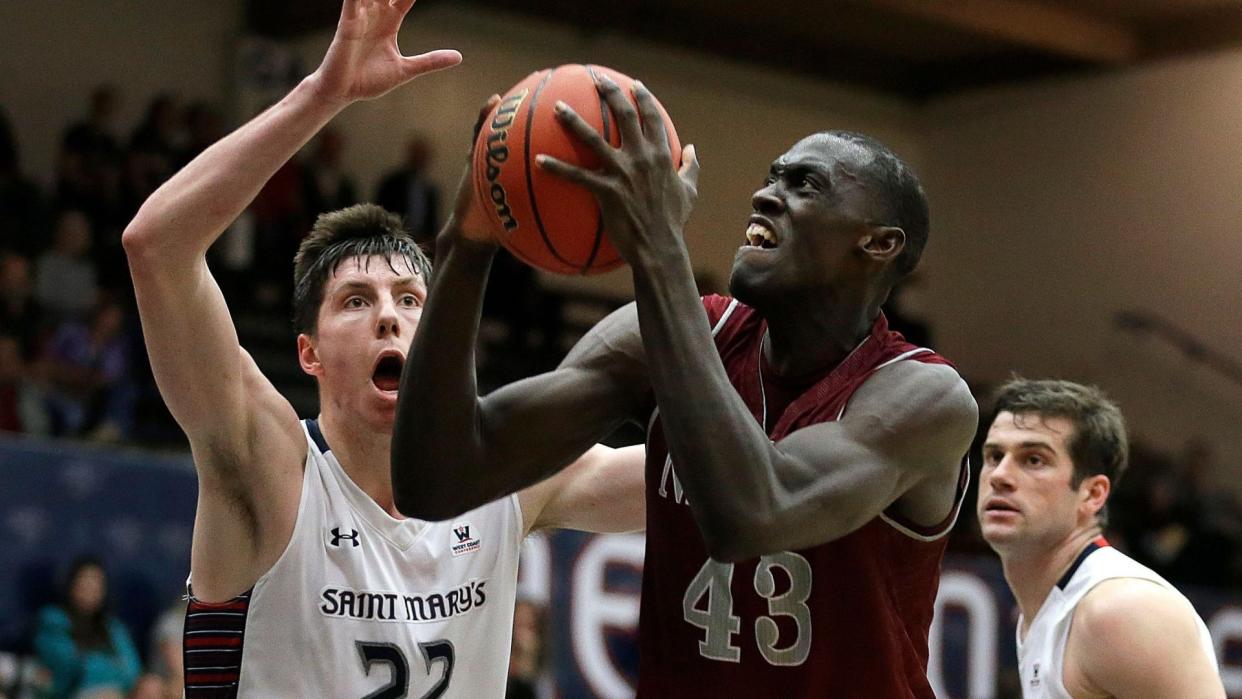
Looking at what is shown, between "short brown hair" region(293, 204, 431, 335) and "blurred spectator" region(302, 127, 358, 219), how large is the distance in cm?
979

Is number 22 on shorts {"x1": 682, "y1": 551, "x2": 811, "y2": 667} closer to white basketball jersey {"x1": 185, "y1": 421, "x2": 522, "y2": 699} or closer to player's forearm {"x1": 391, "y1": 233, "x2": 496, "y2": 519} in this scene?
player's forearm {"x1": 391, "y1": 233, "x2": 496, "y2": 519}

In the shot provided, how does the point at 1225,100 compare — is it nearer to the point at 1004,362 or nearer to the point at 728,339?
the point at 1004,362

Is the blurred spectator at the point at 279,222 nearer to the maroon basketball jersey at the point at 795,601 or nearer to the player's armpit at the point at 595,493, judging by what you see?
the player's armpit at the point at 595,493

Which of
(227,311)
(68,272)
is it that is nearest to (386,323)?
(227,311)

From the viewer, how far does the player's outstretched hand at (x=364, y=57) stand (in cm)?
342

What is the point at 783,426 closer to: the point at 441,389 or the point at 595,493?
the point at 441,389

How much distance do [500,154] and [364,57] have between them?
0.61 m

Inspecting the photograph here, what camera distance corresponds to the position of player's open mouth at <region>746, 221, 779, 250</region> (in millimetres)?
3264

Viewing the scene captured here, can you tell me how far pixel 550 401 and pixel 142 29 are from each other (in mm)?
12708

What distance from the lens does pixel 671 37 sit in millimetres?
17375

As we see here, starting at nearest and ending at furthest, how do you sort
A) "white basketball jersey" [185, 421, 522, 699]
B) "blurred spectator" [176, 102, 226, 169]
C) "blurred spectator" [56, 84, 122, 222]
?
"white basketball jersey" [185, 421, 522, 699] → "blurred spectator" [56, 84, 122, 222] → "blurred spectator" [176, 102, 226, 169]

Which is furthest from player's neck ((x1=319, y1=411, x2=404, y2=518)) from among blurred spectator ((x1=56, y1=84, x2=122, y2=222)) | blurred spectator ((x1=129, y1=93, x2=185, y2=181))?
blurred spectator ((x1=129, y1=93, x2=185, y2=181))

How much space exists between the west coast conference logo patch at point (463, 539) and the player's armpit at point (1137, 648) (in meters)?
1.90

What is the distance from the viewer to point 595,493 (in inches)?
161
